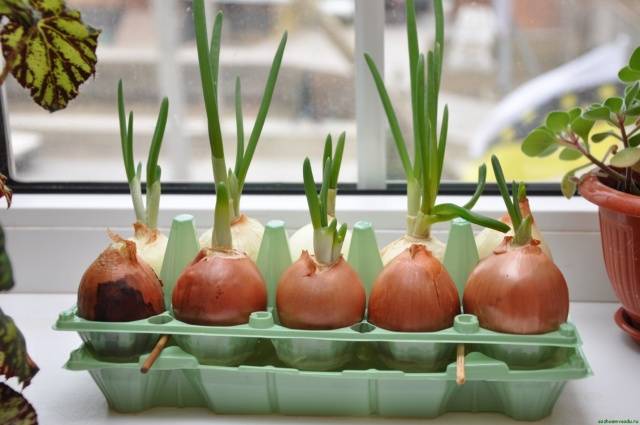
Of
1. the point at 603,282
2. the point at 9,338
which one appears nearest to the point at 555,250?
the point at 603,282

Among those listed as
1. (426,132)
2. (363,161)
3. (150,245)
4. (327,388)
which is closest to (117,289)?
(150,245)

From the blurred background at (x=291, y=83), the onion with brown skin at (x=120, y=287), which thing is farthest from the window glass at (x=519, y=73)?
the onion with brown skin at (x=120, y=287)

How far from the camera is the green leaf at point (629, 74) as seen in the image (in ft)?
2.75

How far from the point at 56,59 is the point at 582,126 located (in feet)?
1.73

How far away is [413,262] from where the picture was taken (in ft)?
2.54

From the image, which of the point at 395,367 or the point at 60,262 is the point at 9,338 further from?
the point at 60,262

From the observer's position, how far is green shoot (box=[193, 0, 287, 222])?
0.79 metres

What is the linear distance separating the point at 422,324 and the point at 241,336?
6.6 inches

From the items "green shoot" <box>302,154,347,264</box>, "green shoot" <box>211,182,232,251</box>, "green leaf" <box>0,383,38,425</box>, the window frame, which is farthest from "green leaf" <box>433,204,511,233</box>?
"green leaf" <box>0,383,38,425</box>

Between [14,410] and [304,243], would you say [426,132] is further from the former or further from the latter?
[14,410]

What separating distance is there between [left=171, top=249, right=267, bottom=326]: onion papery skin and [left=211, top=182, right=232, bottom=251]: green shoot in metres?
0.02

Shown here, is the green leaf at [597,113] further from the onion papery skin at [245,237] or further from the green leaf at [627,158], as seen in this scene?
the onion papery skin at [245,237]

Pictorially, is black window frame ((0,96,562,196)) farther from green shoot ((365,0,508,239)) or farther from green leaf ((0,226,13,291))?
green leaf ((0,226,13,291))

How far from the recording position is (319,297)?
77 centimetres
